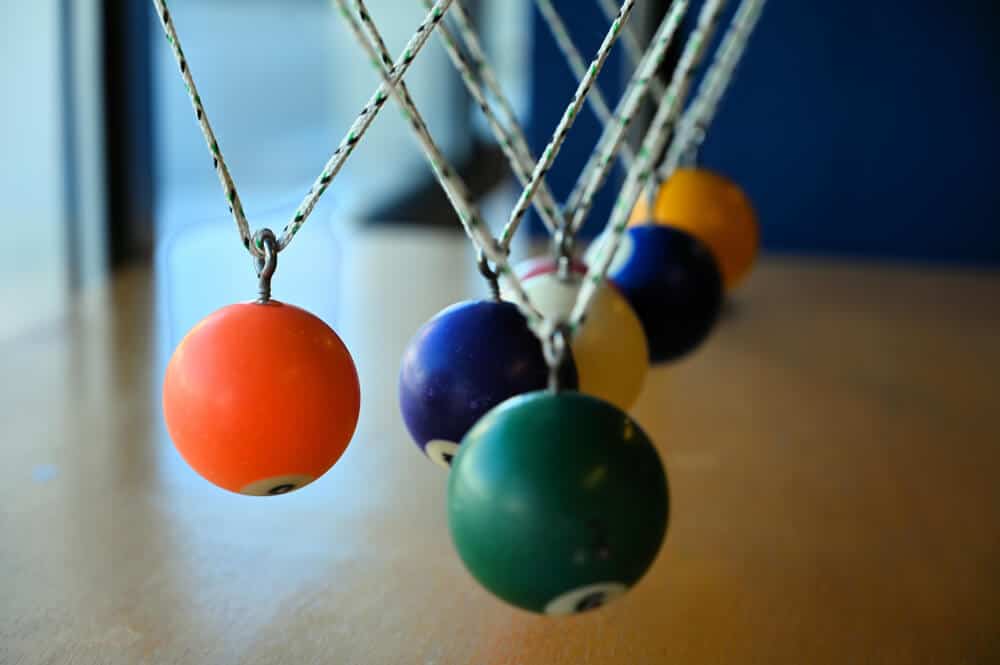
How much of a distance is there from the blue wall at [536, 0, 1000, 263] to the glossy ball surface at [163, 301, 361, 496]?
3554 millimetres

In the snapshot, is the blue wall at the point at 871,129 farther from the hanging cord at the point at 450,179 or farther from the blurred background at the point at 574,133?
the hanging cord at the point at 450,179

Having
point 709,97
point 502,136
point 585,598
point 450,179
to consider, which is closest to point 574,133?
Result: point 709,97

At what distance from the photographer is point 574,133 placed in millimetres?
4520

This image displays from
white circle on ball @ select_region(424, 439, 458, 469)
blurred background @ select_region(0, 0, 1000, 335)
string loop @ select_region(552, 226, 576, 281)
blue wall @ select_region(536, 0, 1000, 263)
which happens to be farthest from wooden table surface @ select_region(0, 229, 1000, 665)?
blue wall @ select_region(536, 0, 1000, 263)

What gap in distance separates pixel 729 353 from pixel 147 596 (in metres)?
1.67

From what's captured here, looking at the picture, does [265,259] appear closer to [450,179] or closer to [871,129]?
[450,179]

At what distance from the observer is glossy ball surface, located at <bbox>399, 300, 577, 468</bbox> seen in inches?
42.0

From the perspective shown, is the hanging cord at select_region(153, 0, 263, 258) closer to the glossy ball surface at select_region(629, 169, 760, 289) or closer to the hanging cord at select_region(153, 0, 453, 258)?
the hanging cord at select_region(153, 0, 453, 258)

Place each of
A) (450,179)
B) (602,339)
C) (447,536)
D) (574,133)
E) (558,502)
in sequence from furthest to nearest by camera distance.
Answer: (574,133) < (447,536) < (602,339) < (450,179) < (558,502)

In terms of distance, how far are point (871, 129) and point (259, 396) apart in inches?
146

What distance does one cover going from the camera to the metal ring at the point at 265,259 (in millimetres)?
1052

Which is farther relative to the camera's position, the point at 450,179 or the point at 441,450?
the point at 441,450

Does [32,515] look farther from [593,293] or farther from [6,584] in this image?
[593,293]

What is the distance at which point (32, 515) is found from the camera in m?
1.73
